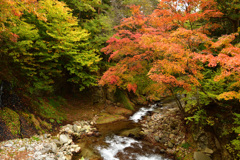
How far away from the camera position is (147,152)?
7883 mm

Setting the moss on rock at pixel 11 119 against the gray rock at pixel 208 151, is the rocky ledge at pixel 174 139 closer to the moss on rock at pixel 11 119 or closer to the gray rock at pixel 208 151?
the gray rock at pixel 208 151

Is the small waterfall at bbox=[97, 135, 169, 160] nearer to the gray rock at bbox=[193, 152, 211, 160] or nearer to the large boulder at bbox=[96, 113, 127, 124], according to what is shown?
the gray rock at bbox=[193, 152, 211, 160]

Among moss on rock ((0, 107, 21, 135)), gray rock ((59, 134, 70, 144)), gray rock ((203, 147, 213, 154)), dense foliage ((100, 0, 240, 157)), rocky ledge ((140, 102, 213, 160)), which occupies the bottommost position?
rocky ledge ((140, 102, 213, 160))

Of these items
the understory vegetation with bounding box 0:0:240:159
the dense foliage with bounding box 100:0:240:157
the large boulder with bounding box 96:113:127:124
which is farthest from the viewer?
the large boulder with bounding box 96:113:127:124

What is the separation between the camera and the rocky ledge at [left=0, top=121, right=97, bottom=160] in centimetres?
555

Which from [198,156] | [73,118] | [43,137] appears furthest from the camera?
[73,118]

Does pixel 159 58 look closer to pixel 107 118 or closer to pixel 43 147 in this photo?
pixel 107 118

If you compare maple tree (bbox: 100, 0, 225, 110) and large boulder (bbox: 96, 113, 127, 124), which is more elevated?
maple tree (bbox: 100, 0, 225, 110)

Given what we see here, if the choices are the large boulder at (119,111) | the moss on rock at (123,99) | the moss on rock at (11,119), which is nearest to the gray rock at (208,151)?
the large boulder at (119,111)

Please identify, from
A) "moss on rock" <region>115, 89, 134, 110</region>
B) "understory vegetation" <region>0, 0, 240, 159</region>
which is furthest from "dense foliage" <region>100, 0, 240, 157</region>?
"moss on rock" <region>115, 89, 134, 110</region>

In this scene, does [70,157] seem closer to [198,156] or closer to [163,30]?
[198,156]

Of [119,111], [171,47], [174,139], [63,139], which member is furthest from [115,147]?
[171,47]

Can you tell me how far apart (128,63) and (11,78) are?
768 cm

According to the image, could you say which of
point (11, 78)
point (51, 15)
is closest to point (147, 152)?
point (11, 78)
